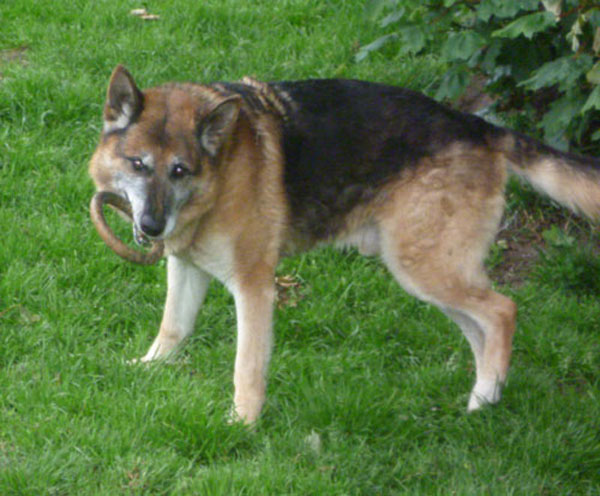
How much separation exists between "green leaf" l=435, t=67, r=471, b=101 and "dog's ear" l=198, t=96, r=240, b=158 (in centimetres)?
182

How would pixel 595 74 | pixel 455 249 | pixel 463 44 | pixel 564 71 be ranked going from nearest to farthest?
pixel 455 249 < pixel 595 74 < pixel 564 71 < pixel 463 44

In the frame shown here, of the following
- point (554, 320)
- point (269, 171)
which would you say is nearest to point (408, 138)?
point (269, 171)

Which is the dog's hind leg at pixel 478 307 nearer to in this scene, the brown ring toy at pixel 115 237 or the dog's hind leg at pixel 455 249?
the dog's hind leg at pixel 455 249

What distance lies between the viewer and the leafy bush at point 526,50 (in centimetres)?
484

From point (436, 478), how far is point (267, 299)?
3.55 ft

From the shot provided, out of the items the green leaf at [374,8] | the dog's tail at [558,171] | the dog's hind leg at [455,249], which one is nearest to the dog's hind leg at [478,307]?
the dog's hind leg at [455,249]

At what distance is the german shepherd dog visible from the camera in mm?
4367

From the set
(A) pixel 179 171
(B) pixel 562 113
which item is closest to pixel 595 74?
(B) pixel 562 113

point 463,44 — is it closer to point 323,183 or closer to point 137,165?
point 323,183

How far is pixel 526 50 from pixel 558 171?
1.26 meters

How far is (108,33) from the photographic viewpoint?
23.5 feet

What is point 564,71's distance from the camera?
4.99 m

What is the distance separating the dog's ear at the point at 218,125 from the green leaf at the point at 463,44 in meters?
1.47

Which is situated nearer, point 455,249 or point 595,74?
point 455,249
